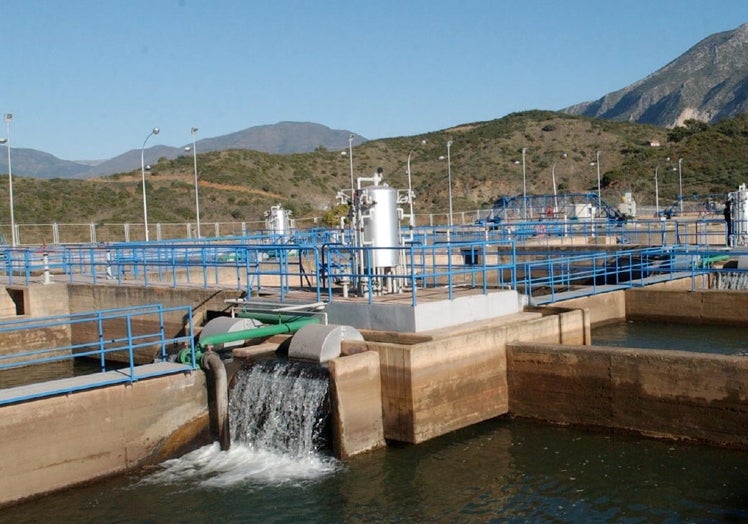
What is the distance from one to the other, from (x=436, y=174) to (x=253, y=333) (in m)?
77.2

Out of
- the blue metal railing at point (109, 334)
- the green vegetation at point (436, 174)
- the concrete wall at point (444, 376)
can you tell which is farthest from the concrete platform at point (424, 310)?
the green vegetation at point (436, 174)

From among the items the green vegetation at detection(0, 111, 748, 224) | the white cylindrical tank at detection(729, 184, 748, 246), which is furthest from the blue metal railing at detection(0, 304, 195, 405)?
the green vegetation at detection(0, 111, 748, 224)

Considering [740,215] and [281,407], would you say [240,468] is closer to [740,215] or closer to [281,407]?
[281,407]

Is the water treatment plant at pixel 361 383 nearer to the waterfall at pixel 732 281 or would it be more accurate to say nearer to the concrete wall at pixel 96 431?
the concrete wall at pixel 96 431

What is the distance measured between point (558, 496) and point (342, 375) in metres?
3.79

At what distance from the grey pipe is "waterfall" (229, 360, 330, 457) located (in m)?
0.17

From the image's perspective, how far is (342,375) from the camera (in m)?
14.0

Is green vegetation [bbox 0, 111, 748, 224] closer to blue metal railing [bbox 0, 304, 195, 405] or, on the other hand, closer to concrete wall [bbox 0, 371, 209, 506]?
blue metal railing [bbox 0, 304, 195, 405]

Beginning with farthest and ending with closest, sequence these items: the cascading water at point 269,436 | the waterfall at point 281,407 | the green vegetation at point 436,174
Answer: the green vegetation at point 436,174
the waterfall at point 281,407
the cascading water at point 269,436

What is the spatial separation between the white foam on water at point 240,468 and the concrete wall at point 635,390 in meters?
3.84

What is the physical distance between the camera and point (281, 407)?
14883 mm

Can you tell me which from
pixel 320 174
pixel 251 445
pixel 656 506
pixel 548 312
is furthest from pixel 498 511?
pixel 320 174

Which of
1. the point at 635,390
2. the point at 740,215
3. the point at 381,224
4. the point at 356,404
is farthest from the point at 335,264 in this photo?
the point at 740,215

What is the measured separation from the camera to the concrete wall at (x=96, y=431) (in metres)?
12.8
